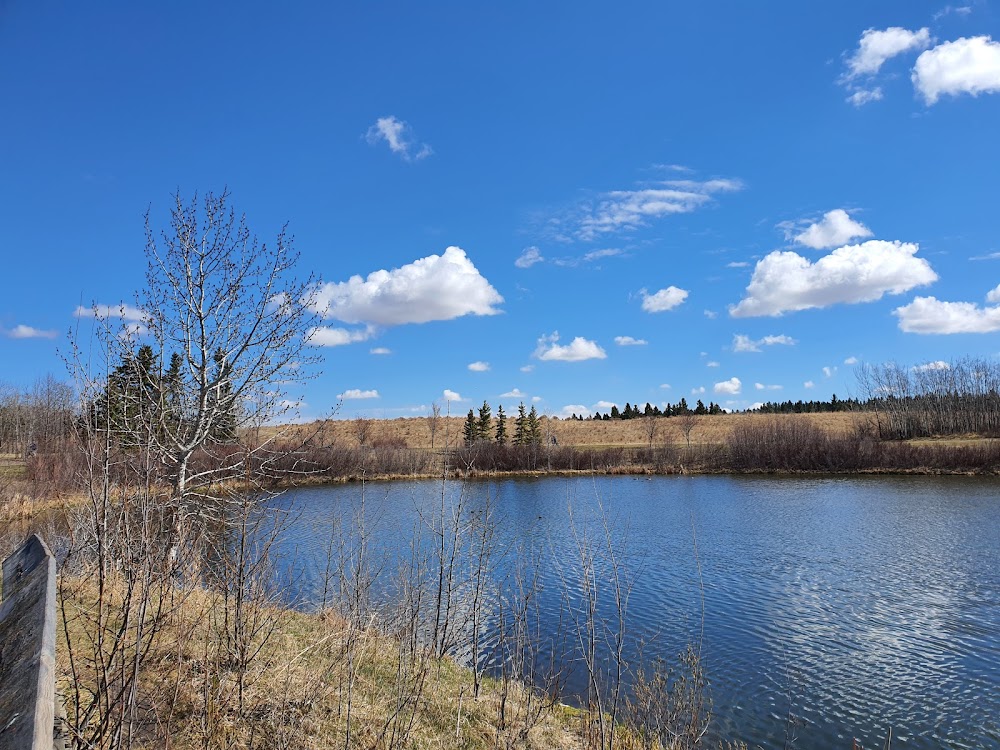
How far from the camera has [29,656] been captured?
235 cm

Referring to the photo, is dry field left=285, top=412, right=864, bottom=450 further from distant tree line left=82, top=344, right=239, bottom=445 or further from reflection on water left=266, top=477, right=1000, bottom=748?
distant tree line left=82, top=344, right=239, bottom=445

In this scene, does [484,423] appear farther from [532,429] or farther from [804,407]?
[804,407]

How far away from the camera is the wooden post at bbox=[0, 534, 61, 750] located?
1861mm

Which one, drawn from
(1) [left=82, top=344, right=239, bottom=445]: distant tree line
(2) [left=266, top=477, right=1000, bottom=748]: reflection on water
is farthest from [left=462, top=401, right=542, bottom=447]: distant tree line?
(1) [left=82, top=344, right=239, bottom=445]: distant tree line

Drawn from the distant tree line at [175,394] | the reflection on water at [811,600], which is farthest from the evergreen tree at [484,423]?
the distant tree line at [175,394]

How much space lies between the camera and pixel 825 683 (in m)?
10.8

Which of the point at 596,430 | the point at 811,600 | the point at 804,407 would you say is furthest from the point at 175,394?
the point at 804,407

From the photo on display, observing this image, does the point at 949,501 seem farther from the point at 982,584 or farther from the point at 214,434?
the point at 214,434

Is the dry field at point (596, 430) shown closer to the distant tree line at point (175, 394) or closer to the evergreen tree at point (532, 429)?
the evergreen tree at point (532, 429)

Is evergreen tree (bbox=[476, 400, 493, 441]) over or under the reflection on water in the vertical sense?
over

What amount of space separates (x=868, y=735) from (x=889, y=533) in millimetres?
17810

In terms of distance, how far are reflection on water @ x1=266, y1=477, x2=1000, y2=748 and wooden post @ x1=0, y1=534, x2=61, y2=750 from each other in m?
3.24

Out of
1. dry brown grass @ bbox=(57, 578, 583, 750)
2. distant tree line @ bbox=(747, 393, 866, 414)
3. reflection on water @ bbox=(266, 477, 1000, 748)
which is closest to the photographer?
dry brown grass @ bbox=(57, 578, 583, 750)

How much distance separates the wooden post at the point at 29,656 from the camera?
186 centimetres
